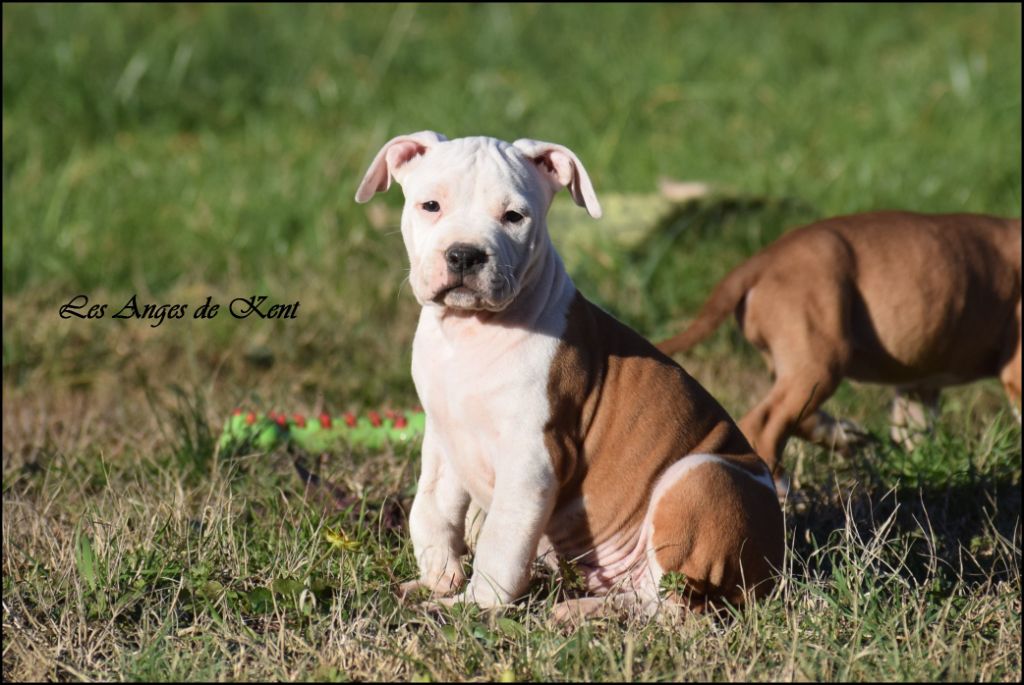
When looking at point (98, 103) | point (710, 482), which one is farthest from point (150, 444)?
point (98, 103)

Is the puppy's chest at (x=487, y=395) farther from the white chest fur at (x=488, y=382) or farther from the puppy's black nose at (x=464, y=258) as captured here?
the puppy's black nose at (x=464, y=258)

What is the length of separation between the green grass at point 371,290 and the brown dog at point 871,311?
0.91 feet

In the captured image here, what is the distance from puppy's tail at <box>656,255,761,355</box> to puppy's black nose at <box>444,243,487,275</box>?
1.59 meters

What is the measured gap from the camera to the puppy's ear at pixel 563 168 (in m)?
3.82

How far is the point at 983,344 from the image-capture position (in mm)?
5520

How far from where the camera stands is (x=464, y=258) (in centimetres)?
349

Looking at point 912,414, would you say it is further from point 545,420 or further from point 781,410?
point 545,420

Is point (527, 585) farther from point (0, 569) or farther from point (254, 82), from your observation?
point (254, 82)

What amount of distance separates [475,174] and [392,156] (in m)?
0.37

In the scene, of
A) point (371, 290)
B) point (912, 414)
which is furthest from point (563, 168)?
point (371, 290)

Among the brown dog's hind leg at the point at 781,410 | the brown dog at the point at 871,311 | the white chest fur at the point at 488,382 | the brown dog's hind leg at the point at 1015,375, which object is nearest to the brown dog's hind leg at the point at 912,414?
the brown dog at the point at 871,311

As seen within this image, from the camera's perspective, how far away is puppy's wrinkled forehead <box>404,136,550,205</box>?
364cm

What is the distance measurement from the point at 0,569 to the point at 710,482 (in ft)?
7.16

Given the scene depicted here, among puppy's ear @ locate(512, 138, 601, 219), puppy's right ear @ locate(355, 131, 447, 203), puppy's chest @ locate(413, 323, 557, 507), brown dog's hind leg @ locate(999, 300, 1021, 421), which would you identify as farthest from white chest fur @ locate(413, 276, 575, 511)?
brown dog's hind leg @ locate(999, 300, 1021, 421)
